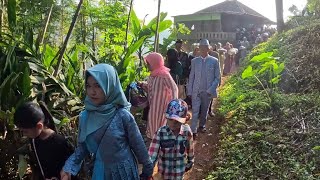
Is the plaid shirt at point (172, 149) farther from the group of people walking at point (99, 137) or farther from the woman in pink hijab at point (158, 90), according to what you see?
the woman in pink hijab at point (158, 90)

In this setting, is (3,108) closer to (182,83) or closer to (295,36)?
(182,83)

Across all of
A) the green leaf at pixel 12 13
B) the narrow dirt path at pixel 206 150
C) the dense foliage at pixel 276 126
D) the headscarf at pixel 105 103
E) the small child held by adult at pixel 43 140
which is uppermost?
the green leaf at pixel 12 13

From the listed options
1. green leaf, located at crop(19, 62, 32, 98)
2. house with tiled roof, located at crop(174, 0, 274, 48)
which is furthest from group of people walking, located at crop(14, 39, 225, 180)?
house with tiled roof, located at crop(174, 0, 274, 48)

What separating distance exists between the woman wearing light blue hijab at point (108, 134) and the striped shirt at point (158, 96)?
1.83m

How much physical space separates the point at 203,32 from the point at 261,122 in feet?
62.8

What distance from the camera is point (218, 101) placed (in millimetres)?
9461

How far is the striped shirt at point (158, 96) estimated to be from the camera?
4.50 m

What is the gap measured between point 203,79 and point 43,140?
3.74 meters

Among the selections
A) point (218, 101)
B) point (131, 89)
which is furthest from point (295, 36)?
point (131, 89)

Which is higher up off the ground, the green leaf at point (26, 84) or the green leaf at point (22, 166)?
the green leaf at point (26, 84)

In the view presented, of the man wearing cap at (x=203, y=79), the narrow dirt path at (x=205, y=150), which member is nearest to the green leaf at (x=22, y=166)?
the narrow dirt path at (x=205, y=150)

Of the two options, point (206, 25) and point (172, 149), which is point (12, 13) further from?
point (206, 25)

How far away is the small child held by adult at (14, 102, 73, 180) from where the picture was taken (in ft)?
8.52

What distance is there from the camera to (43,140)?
107 inches
